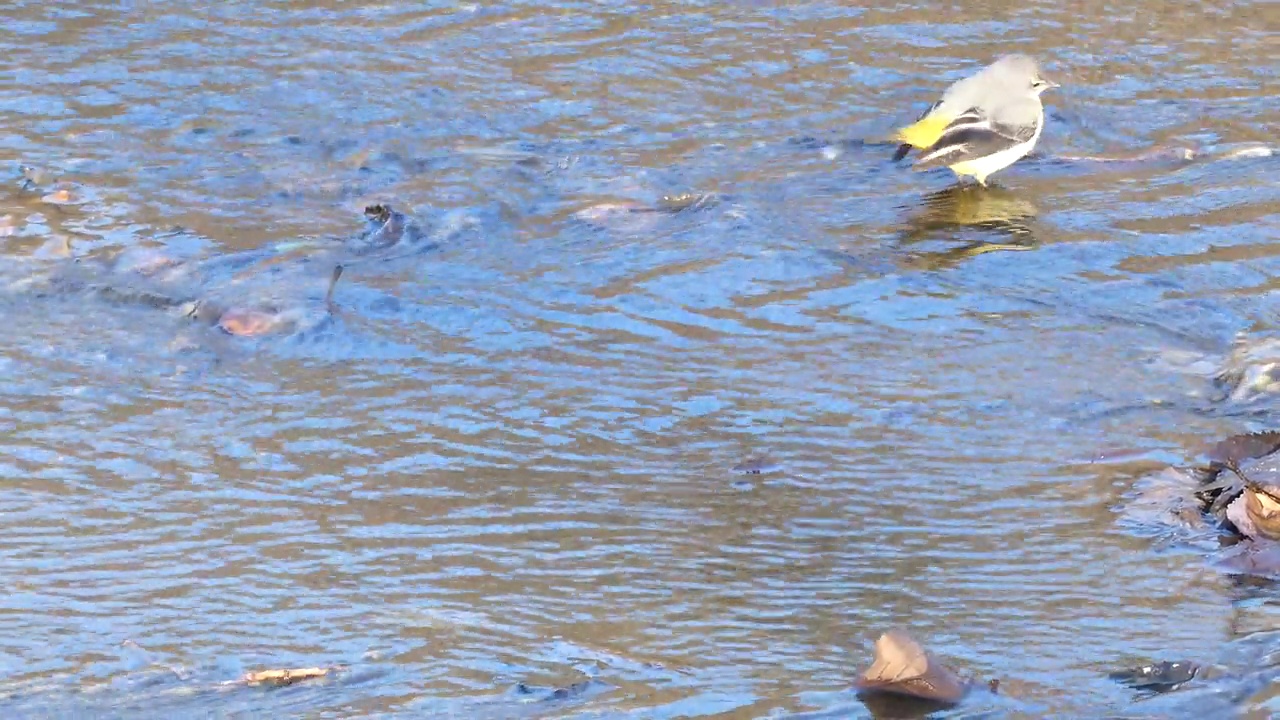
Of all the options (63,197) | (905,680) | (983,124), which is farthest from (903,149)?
(905,680)

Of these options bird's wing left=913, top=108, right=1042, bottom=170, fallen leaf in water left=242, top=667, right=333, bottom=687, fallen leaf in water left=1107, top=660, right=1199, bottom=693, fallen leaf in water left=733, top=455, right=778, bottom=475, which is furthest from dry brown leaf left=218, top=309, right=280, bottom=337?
fallen leaf in water left=1107, top=660, right=1199, bottom=693

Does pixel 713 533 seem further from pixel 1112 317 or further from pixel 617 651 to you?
pixel 1112 317

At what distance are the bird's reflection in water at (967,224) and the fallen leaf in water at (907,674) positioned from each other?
2.37 m

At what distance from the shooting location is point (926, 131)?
5.95 m

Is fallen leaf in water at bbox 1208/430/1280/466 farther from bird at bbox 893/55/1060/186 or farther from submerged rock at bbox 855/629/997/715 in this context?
bird at bbox 893/55/1060/186

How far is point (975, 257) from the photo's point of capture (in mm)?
5301

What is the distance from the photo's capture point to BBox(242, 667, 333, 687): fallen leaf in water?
10.3 ft

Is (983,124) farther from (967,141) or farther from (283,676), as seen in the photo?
(283,676)

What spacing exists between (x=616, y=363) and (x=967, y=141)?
180cm

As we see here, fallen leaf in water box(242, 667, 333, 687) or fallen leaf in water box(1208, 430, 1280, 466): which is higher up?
fallen leaf in water box(1208, 430, 1280, 466)

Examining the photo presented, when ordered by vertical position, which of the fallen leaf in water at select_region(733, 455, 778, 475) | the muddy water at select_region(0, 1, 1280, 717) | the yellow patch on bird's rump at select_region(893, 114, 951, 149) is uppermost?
the yellow patch on bird's rump at select_region(893, 114, 951, 149)

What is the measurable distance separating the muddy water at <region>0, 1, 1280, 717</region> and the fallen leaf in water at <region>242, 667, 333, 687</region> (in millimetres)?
32

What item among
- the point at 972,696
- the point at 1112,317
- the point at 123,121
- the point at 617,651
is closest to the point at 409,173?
the point at 123,121

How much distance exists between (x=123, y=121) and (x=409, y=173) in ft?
3.80
